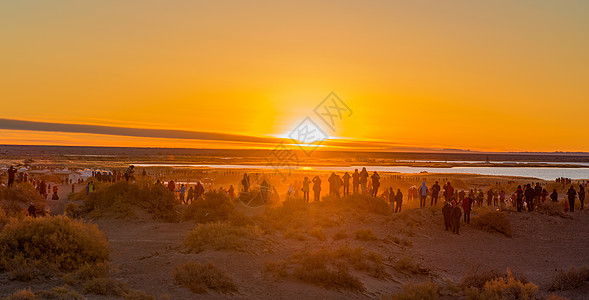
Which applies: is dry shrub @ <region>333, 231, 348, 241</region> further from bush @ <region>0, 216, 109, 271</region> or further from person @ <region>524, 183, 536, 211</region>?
person @ <region>524, 183, 536, 211</region>

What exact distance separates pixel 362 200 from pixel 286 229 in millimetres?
6338

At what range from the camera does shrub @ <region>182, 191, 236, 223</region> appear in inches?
912

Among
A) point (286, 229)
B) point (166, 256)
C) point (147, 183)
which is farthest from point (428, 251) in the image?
point (147, 183)

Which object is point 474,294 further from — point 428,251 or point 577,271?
point 428,251

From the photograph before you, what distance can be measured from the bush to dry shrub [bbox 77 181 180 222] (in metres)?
11.3

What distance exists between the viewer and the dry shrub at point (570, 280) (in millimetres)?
12914

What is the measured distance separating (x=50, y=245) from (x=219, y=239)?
5.05 meters

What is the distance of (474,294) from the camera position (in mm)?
11414

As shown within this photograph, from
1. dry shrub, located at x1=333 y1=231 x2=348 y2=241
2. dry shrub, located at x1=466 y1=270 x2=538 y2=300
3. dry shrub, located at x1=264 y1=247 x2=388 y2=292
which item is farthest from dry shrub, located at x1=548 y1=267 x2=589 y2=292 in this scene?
dry shrub, located at x1=333 y1=231 x2=348 y2=241

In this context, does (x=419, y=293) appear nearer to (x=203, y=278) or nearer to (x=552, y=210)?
(x=203, y=278)

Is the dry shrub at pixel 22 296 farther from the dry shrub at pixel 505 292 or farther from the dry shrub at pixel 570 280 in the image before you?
the dry shrub at pixel 570 280

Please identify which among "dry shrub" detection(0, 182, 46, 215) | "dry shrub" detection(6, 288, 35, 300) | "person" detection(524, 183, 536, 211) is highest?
"person" detection(524, 183, 536, 211)

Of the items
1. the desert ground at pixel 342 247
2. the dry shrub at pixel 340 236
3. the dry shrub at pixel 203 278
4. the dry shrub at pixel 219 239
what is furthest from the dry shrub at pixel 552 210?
the dry shrub at pixel 203 278

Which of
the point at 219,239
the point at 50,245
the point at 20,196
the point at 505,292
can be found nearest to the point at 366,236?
the point at 219,239
